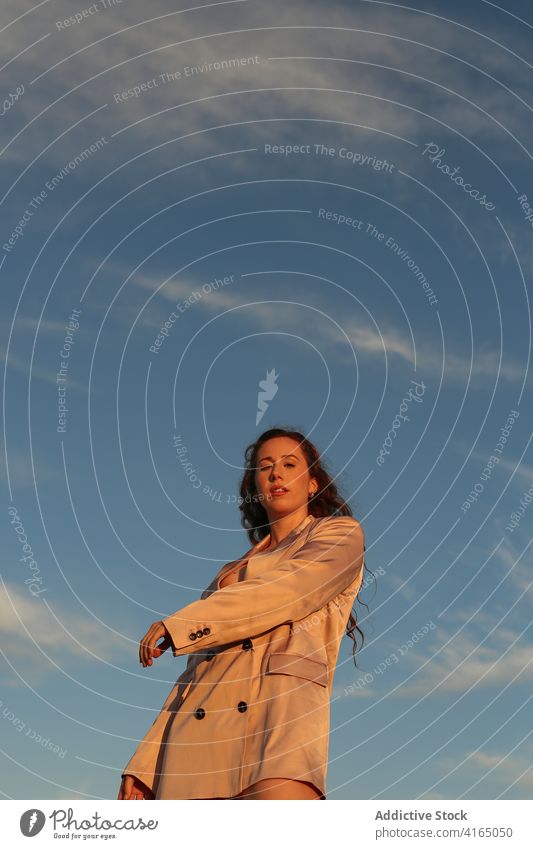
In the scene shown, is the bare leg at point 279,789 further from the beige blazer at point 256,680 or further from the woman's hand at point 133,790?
the woman's hand at point 133,790

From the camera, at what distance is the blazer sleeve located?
10305mm

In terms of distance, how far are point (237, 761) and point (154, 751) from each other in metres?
1.17

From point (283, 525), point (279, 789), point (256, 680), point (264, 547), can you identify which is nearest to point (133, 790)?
point (256, 680)

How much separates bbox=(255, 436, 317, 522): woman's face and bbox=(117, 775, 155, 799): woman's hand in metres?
3.35

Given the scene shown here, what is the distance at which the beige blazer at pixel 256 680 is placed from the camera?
1003 centimetres

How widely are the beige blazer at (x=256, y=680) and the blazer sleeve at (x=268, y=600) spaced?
1 cm

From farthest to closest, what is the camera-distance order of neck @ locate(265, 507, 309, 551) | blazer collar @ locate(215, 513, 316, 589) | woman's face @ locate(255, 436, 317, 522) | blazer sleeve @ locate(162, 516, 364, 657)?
woman's face @ locate(255, 436, 317, 522) < neck @ locate(265, 507, 309, 551) < blazer collar @ locate(215, 513, 316, 589) < blazer sleeve @ locate(162, 516, 364, 657)

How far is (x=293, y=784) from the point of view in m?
9.74

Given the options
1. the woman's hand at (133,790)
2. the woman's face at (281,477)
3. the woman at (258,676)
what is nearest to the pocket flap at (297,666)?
the woman at (258,676)

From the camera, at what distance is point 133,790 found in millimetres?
10789

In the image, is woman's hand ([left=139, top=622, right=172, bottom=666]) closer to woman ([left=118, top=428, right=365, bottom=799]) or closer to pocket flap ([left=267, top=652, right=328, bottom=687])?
woman ([left=118, top=428, right=365, bottom=799])

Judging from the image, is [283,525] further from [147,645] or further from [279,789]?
[279,789]

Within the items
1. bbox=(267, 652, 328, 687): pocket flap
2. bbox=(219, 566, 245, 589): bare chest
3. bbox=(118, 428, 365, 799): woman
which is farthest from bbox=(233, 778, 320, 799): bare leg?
bbox=(219, 566, 245, 589): bare chest
